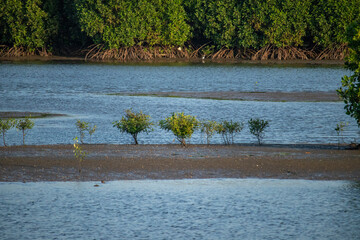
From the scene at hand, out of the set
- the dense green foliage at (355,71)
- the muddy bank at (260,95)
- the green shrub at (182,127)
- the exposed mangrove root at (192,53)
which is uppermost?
the dense green foliage at (355,71)

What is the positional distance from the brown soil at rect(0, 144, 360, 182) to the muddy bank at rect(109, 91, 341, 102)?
15.6 metres

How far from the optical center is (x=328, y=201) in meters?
11.2

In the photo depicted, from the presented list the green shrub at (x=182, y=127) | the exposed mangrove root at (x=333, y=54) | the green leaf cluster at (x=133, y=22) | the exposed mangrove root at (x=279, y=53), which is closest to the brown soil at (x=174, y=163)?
the green shrub at (x=182, y=127)

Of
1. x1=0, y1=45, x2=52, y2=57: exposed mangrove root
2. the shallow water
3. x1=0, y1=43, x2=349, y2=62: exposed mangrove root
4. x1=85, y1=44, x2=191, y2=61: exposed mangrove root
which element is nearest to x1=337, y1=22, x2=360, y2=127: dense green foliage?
the shallow water

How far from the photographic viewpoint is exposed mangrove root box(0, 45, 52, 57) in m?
65.1

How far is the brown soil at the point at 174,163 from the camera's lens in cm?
1295

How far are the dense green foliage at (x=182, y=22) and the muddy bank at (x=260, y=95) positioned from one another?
1057 inches

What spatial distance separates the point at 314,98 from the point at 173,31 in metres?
32.3

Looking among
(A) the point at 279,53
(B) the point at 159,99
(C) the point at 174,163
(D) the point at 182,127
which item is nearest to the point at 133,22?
Result: (A) the point at 279,53

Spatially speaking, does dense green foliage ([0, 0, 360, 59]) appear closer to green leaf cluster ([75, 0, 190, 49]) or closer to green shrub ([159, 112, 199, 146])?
green leaf cluster ([75, 0, 190, 49])

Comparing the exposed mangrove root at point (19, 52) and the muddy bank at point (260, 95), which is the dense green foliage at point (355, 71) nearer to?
the muddy bank at point (260, 95)

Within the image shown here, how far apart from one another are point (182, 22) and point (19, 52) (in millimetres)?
16987

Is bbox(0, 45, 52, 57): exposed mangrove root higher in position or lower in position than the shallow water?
lower

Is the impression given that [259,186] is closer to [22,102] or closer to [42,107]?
[42,107]
